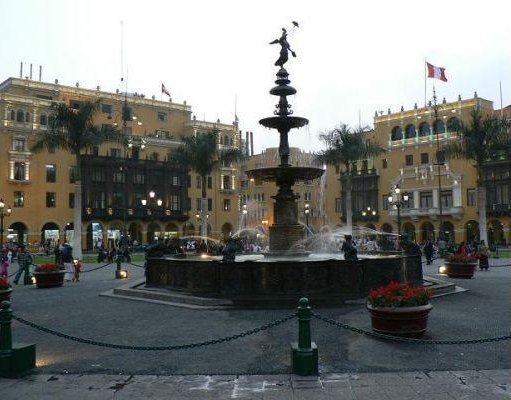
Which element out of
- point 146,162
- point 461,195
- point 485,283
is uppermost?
point 146,162

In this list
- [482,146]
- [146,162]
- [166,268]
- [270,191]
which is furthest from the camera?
[270,191]

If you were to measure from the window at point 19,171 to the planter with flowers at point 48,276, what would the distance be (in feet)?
150

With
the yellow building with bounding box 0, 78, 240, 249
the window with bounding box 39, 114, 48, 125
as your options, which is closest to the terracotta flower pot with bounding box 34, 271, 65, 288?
the yellow building with bounding box 0, 78, 240, 249

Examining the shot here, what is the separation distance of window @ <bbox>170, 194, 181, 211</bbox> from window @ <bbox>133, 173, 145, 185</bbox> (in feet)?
17.4

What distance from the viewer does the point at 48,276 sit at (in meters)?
20.7

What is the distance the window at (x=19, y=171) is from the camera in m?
61.9

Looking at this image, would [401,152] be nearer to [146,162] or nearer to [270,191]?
[270,191]

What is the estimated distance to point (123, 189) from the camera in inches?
2739

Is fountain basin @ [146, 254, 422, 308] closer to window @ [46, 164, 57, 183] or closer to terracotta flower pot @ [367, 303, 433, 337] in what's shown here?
terracotta flower pot @ [367, 303, 433, 337]

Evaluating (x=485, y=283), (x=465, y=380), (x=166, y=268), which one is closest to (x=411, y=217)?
(x=485, y=283)

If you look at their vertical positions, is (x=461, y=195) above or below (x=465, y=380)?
above

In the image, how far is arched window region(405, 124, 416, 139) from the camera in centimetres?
7438

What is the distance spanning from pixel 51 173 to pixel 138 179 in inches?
450

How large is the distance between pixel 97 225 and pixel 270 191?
3688 cm
